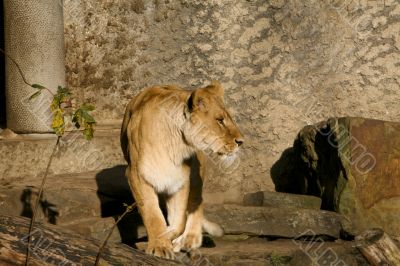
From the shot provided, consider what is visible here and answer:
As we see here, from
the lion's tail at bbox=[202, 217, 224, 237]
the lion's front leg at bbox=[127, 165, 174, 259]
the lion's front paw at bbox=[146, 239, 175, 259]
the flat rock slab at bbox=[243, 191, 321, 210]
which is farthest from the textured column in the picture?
the lion's front paw at bbox=[146, 239, 175, 259]

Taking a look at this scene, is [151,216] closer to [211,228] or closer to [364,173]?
[211,228]

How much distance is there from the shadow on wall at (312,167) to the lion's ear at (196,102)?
2.26 meters

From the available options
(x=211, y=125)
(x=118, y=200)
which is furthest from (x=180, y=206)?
(x=118, y=200)

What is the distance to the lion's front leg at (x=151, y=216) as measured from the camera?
640 cm

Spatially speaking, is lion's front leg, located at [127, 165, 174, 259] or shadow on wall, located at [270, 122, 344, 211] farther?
shadow on wall, located at [270, 122, 344, 211]

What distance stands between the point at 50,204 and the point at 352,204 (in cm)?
286

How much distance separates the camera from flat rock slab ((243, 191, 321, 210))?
331 inches

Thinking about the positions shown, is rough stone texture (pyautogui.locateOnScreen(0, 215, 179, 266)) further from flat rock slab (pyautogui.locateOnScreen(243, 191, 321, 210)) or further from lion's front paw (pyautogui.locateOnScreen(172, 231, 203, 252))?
flat rock slab (pyautogui.locateOnScreen(243, 191, 321, 210))

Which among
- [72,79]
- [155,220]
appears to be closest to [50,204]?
[155,220]

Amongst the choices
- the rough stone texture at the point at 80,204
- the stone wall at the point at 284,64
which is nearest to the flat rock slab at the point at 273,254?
the rough stone texture at the point at 80,204

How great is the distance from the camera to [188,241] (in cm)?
679

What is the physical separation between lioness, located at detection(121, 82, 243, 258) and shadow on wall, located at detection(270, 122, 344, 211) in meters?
1.99

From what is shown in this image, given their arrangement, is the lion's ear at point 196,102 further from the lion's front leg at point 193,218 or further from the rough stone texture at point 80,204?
the rough stone texture at point 80,204

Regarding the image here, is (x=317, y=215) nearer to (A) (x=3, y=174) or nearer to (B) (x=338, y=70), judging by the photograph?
(B) (x=338, y=70)
